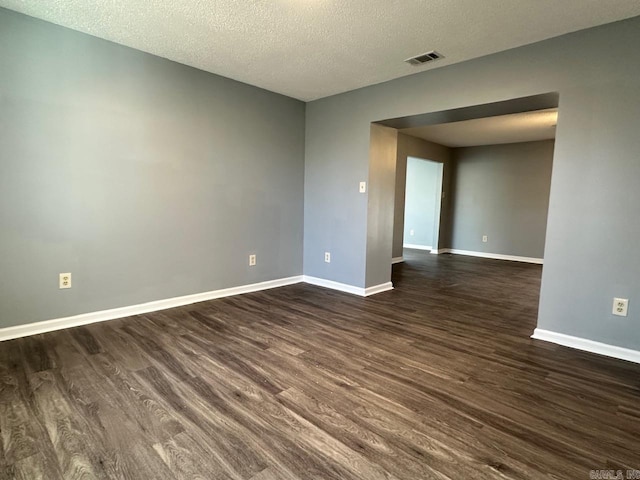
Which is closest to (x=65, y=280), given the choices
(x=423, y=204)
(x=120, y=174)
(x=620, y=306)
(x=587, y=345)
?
(x=120, y=174)

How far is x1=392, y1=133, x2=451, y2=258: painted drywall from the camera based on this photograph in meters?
6.10

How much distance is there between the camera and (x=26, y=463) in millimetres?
1334

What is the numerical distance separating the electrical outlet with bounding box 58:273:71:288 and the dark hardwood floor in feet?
1.24

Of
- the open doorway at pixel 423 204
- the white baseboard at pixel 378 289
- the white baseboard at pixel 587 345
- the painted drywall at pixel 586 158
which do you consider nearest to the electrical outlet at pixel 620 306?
the painted drywall at pixel 586 158

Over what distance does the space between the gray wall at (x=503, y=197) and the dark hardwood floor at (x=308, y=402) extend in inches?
165

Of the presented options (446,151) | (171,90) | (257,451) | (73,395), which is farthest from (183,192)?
(446,151)

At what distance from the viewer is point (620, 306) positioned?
239 centimetres

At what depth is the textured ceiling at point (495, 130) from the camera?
471 cm

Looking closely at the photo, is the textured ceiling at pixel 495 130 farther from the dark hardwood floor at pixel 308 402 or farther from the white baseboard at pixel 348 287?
the dark hardwood floor at pixel 308 402

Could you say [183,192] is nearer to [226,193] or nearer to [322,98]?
[226,193]

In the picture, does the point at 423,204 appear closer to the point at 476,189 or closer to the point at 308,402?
the point at 476,189

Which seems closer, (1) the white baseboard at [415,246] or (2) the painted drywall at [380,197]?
(2) the painted drywall at [380,197]

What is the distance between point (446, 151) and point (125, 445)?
749 cm

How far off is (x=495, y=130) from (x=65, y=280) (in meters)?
6.14
